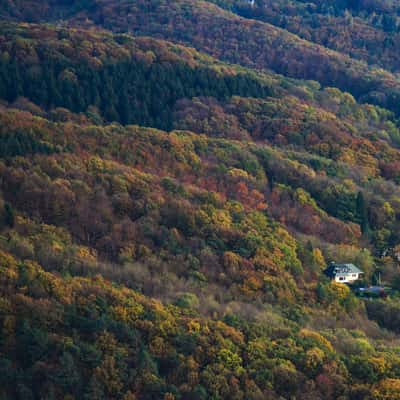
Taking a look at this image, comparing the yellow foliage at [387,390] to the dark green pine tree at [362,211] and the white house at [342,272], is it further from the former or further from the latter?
the dark green pine tree at [362,211]

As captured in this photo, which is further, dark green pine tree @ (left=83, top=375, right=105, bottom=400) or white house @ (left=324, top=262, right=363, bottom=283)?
white house @ (left=324, top=262, right=363, bottom=283)

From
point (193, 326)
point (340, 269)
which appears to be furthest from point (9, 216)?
point (340, 269)

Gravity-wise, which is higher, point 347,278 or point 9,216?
point 9,216

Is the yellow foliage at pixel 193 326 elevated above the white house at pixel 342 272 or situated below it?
above

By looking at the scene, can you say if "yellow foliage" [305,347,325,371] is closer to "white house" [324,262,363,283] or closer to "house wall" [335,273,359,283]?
"white house" [324,262,363,283]

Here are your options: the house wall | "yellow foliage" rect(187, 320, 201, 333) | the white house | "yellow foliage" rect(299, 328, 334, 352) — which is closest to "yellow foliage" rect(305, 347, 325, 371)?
"yellow foliage" rect(299, 328, 334, 352)

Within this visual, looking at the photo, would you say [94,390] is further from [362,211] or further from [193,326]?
[362,211]

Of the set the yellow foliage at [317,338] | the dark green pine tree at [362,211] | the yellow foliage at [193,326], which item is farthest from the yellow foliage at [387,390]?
the dark green pine tree at [362,211]
